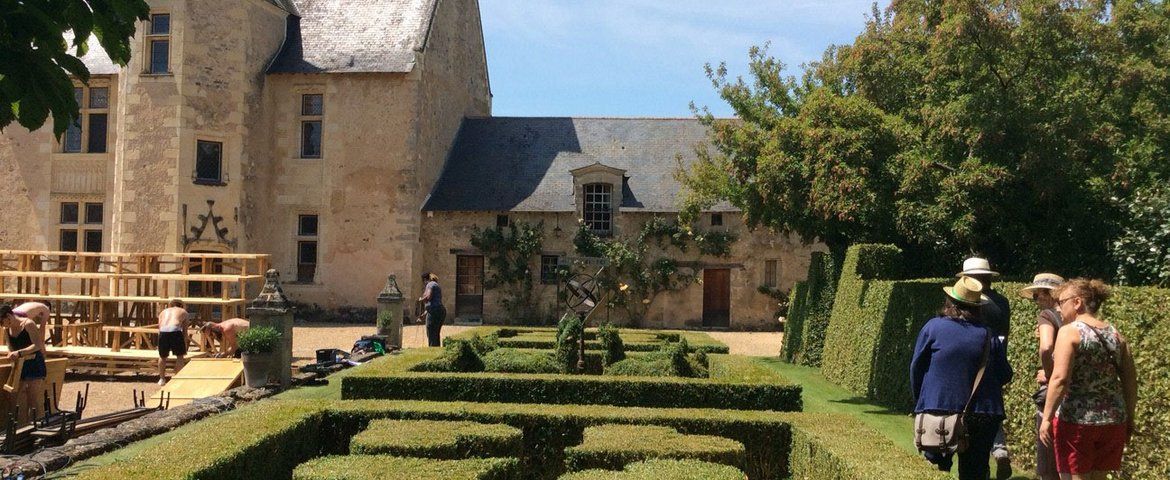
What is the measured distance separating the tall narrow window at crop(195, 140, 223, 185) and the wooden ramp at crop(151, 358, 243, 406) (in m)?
13.7

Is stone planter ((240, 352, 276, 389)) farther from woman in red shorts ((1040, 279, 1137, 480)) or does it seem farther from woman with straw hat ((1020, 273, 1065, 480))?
woman in red shorts ((1040, 279, 1137, 480))

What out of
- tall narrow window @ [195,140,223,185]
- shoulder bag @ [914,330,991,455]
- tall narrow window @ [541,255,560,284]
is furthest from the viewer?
tall narrow window @ [541,255,560,284]

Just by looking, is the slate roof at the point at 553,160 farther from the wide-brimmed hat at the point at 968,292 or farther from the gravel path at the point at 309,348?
the wide-brimmed hat at the point at 968,292

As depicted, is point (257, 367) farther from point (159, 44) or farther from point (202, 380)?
point (159, 44)

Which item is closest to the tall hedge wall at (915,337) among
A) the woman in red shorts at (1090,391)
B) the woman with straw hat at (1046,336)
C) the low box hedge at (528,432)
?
the woman with straw hat at (1046,336)

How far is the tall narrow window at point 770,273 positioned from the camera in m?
27.4

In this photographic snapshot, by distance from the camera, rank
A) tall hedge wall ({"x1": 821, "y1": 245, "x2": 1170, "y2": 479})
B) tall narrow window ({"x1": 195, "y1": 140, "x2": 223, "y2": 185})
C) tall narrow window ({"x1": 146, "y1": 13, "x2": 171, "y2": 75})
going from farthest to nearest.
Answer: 1. tall narrow window ({"x1": 195, "y1": 140, "x2": 223, "y2": 185})
2. tall narrow window ({"x1": 146, "y1": 13, "x2": 171, "y2": 75})
3. tall hedge wall ({"x1": 821, "y1": 245, "x2": 1170, "y2": 479})

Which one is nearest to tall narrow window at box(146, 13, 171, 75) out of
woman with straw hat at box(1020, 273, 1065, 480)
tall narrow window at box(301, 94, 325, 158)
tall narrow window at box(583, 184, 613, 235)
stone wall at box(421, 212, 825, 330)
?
tall narrow window at box(301, 94, 325, 158)

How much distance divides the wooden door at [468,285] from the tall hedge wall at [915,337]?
Result: 14.2 metres

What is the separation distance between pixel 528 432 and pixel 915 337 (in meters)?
5.18

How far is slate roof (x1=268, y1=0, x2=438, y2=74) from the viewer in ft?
89.8

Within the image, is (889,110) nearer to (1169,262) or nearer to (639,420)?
(1169,262)

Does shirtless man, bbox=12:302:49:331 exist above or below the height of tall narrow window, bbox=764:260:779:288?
below

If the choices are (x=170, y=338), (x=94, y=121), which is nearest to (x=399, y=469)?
(x=170, y=338)
